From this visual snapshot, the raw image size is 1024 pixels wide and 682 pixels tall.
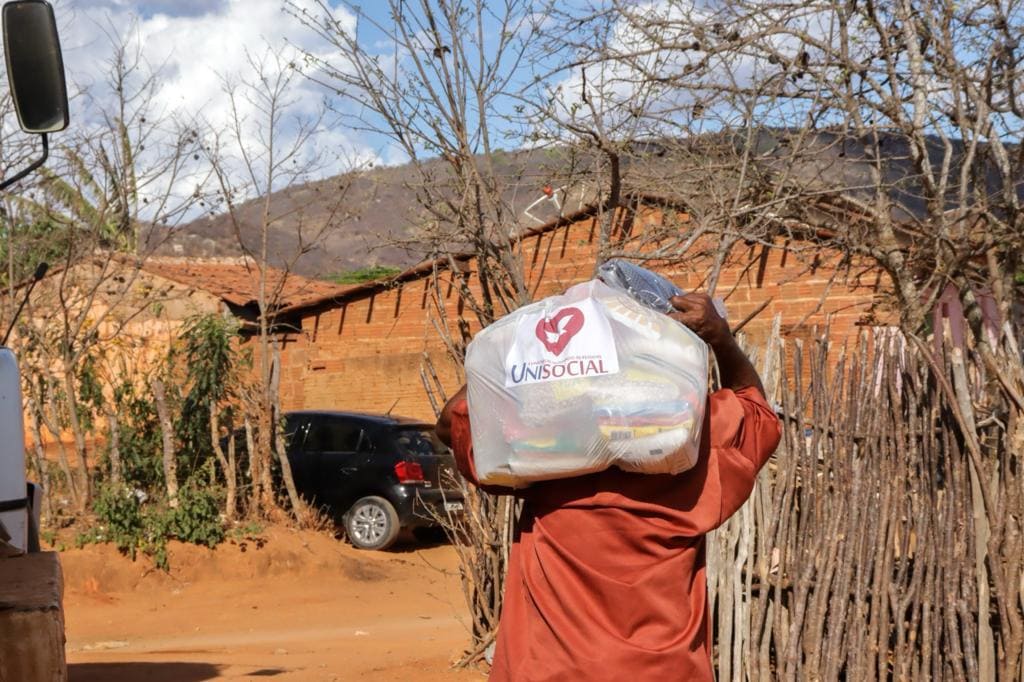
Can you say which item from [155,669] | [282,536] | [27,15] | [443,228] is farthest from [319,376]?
[27,15]

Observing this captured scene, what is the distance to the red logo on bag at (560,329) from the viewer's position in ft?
9.12

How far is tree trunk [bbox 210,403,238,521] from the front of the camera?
42.0 feet

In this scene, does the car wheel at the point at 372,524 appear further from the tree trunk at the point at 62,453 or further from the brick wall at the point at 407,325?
the brick wall at the point at 407,325

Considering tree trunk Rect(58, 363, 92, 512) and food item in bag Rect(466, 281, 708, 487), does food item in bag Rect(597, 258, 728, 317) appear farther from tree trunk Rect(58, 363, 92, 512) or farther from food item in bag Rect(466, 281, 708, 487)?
tree trunk Rect(58, 363, 92, 512)

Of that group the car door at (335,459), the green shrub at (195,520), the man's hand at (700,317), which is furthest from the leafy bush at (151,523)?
the man's hand at (700,317)

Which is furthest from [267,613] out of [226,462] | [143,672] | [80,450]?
[143,672]

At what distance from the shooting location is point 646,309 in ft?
9.29

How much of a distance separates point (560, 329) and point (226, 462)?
1062 cm

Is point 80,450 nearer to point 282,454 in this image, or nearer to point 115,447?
point 115,447

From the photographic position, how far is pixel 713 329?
2986mm

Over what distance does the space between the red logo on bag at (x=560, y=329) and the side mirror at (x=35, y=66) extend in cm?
166

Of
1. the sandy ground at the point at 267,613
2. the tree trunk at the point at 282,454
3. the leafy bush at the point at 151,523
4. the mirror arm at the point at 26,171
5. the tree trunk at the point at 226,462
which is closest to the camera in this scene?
the mirror arm at the point at 26,171

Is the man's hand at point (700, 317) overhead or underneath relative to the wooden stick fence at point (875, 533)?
overhead

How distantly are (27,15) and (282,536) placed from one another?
984 cm
